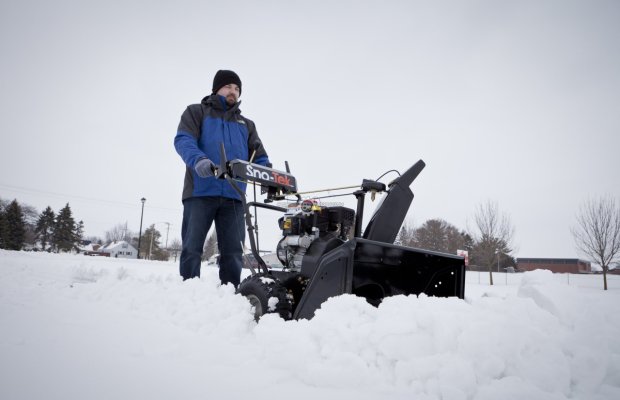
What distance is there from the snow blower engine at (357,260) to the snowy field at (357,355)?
0.49 meters

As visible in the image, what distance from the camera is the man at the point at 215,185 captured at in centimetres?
340

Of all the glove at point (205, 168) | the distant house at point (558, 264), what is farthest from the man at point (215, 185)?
the distant house at point (558, 264)

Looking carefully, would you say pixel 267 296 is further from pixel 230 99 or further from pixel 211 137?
pixel 230 99

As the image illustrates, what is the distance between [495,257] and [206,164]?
2342 centimetres

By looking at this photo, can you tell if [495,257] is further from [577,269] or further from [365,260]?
[577,269]

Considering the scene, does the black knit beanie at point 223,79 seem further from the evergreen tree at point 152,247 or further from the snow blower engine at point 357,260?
the evergreen tree at point 152,247

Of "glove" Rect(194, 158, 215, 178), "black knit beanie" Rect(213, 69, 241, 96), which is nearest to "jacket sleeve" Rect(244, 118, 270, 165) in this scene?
"black knit beanie" Rect(213, 69, 241, 96)

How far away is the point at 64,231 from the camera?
149 feet

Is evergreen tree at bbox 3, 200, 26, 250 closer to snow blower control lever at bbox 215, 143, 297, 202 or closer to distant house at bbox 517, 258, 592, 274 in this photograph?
snow blower control lever at bbox 215, 143, 297, 202

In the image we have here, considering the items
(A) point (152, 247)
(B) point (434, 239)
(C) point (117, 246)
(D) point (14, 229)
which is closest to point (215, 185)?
(B) point (434, 239)

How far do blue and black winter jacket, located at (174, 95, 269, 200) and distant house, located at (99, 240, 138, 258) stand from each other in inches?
2620

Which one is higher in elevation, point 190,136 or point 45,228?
point 190,136

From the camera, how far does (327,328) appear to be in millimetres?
1583

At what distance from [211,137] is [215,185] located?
0.53 meters
